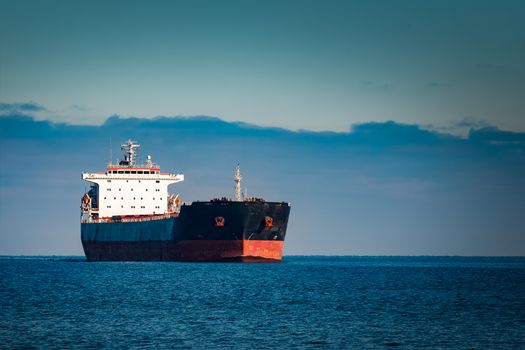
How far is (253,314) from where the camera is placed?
3916cm

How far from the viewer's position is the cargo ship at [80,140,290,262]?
71.2 metres

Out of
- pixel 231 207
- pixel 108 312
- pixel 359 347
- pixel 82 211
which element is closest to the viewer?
pixel 359 347

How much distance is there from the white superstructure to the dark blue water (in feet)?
89.8

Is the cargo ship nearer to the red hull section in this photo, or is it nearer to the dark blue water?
the red hull section

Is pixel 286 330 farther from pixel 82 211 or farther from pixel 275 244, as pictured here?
pixel 82 211

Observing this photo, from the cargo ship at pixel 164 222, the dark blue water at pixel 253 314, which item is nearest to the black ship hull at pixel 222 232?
the cargo ship at pixel 164 222

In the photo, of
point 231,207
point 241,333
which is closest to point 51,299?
point 241,333

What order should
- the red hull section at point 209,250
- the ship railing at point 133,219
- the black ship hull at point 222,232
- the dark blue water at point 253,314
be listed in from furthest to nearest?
the ship railing at point 133,219, the red hull section at point 209,250, the black ship hull at point 222,232, the dark blue water at point 253,314

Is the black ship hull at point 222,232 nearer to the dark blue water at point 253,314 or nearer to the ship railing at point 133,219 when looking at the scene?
the ship railing at point 133,219

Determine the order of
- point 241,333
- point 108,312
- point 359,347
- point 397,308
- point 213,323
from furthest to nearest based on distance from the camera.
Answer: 1. point 397,308
2. point 108,312
3. point 213,323
4. point 241,333
5. point 359,347

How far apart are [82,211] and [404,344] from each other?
67025 millimetres

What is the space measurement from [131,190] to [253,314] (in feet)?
170

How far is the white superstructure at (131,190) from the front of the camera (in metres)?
89.0

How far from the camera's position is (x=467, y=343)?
30.9 m
